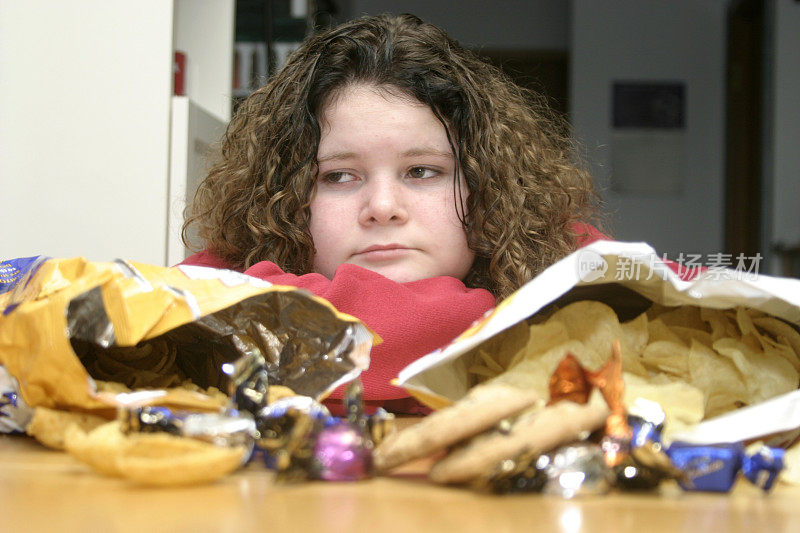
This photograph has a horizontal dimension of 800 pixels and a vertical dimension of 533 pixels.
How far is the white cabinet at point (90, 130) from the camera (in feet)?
4.94

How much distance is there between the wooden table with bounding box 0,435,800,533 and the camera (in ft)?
1.10

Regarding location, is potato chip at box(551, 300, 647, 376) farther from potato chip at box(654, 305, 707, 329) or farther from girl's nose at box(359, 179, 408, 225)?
girl's nose at box(359, 179, 408, 225)

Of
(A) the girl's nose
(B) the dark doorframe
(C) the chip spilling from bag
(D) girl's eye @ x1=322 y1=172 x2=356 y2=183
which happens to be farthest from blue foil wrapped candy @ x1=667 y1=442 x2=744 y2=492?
(B) the dark doorframe

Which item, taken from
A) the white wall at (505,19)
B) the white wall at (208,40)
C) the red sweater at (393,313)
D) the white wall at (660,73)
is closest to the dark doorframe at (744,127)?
the white wall at (660,73)

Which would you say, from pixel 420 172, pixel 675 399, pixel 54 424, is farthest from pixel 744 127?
pixel 54 424

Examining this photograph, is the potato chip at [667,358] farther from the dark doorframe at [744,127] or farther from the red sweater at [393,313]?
the dark doorframe at [744,127]

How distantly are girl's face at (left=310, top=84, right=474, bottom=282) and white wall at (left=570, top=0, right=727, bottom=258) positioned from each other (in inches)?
181

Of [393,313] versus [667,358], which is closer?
[667,358]

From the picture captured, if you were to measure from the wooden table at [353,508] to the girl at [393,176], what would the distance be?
1.30ft

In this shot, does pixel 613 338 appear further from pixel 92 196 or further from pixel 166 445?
pixel 92 196

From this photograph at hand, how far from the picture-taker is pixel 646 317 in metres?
0.62

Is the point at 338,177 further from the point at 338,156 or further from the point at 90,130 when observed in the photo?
the point at 90,130

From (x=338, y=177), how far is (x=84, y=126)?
2.48 feet

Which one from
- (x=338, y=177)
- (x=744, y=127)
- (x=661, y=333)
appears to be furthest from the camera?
(x=744, y=127)
